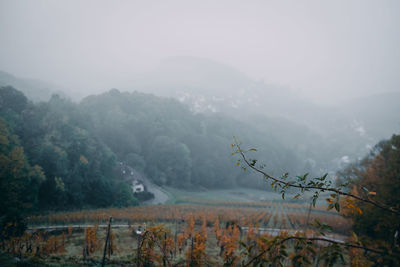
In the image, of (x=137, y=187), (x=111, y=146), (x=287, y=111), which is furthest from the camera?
(x=287, y=111)

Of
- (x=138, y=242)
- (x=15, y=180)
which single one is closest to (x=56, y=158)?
(x=15, y=180)

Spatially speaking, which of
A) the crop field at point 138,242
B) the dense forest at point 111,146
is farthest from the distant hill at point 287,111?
the crop field at point 138,242

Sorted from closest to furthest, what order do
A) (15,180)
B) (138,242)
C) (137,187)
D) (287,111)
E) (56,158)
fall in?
(138,242) → (15,180) → (56,158) → (137,187) → (287,111)

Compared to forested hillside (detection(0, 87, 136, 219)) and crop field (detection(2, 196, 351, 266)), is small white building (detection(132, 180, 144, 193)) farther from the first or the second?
crop field (detection(2, 196, 351, 266))

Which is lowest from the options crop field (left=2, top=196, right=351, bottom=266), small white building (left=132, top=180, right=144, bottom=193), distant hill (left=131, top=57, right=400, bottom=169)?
small white building (left=132, top=180, right=144, bottom=193)

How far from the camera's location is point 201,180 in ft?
154

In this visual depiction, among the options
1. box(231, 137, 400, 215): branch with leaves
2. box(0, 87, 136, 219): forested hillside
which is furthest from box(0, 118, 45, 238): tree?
box(231, 137, 400, 215): branch with leaves

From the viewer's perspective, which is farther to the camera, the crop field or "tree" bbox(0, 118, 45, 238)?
"tree" bbox(0, 118, 45, 238)

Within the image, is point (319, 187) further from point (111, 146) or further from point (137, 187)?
point (111, 146)

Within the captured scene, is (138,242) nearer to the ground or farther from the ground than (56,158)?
nearer to the ground

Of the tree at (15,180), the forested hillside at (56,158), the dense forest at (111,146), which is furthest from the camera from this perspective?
the dense forest at (111,146)

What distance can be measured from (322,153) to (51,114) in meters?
77.7

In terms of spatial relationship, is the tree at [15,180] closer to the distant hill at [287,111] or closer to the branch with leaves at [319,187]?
the branch with leaves at [319,187]

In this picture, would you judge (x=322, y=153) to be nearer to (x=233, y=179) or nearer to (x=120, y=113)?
(x=233, y=179)
